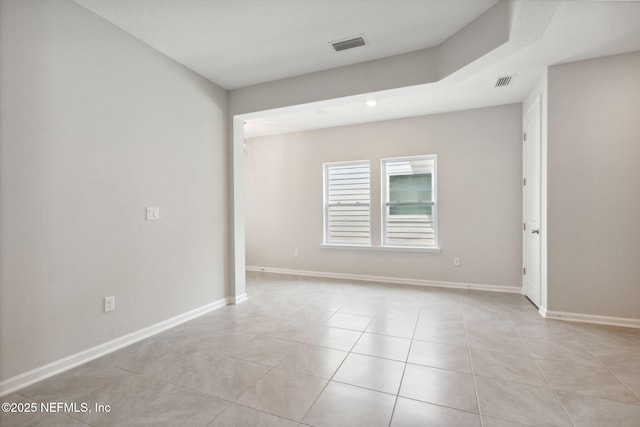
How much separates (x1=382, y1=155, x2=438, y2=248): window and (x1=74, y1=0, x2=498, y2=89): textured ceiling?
219 cm

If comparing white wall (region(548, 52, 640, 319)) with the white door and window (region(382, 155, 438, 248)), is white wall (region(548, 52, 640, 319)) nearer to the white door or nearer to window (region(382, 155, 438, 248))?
the white door

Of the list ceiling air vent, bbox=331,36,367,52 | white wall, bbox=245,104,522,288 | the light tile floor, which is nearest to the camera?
the light tile floor

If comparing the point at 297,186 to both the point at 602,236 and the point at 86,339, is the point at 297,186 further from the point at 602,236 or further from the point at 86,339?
the point at 602,236

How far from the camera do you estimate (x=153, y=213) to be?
2.80 meters

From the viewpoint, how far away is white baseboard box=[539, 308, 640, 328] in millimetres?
2838

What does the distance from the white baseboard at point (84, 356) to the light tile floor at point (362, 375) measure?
6 centimetres

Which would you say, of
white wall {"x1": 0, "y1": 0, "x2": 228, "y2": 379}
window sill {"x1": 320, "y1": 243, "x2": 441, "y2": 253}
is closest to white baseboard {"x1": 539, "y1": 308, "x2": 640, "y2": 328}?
window sill {"x1": 320, "y1": 243, "x2": 441, "y2": 253}

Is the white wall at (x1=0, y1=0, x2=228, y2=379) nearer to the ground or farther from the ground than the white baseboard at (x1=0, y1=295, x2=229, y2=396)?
farther from the ground

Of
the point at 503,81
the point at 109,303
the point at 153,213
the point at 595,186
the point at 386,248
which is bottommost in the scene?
the point at 109,303

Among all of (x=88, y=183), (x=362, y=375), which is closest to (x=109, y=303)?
(x=88, y=183)

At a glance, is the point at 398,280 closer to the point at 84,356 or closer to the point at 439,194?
the point at 439,194

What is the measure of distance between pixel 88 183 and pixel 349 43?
2.56m

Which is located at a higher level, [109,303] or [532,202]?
[532,202]

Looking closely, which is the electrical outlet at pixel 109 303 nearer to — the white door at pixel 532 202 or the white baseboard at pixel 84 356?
the white baseboard at pixel 84 356
